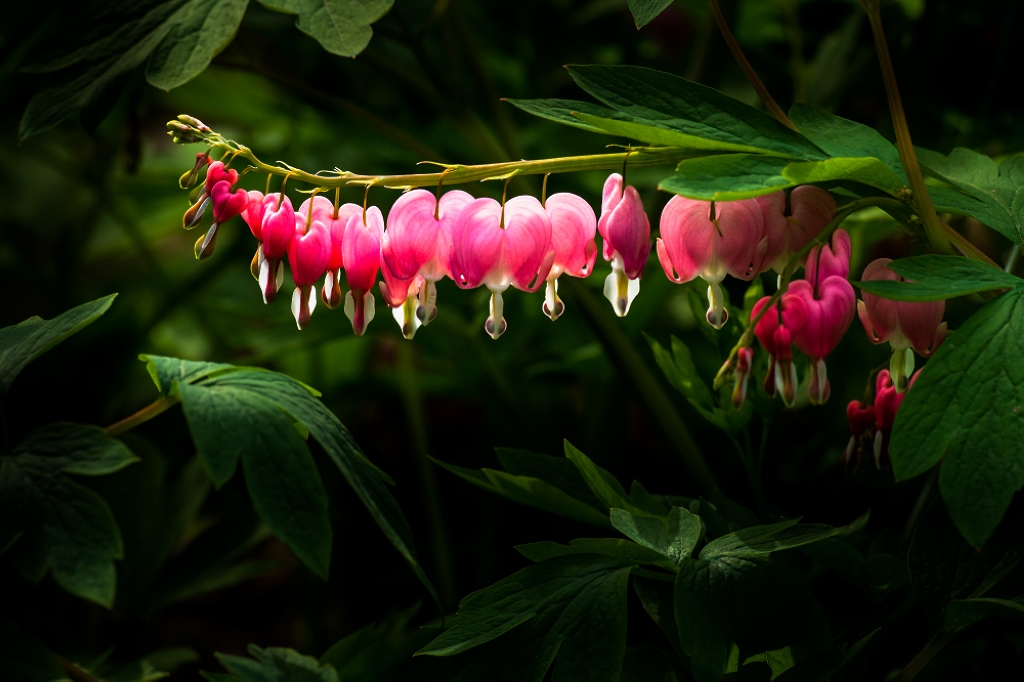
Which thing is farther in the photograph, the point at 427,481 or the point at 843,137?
the point at 427,481

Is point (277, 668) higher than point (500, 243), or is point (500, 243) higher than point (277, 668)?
point (500, 243)

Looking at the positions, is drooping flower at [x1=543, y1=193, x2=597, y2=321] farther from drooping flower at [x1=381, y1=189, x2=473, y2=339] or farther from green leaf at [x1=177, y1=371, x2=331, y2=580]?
green leaf at [x1=177, y1=371, x2=331, y2=580]

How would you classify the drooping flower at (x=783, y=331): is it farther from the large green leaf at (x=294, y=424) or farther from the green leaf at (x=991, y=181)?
the large green leaf at (x=294, y=424)

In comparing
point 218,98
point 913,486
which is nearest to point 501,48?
point 218,98

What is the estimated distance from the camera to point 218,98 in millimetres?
2355

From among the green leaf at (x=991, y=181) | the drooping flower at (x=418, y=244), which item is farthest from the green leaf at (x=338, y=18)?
the green leaf at (x=991, y=181)

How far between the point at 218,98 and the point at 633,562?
2090 mm

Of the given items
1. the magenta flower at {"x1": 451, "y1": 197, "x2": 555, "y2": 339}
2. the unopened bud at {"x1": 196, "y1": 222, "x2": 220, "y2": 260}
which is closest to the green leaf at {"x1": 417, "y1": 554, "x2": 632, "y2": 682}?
the magenta flower at {"x1": 451, "y1": 197, "x2": 555, "y2": 339}

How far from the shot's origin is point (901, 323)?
79cm

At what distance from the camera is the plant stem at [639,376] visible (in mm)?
1233

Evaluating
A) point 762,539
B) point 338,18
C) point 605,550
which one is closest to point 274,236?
point 338,18

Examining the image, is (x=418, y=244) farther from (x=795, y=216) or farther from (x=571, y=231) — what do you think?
(x=795, y=216)

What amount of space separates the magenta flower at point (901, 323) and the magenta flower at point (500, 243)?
0.34 metres

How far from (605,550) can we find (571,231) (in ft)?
1.17
